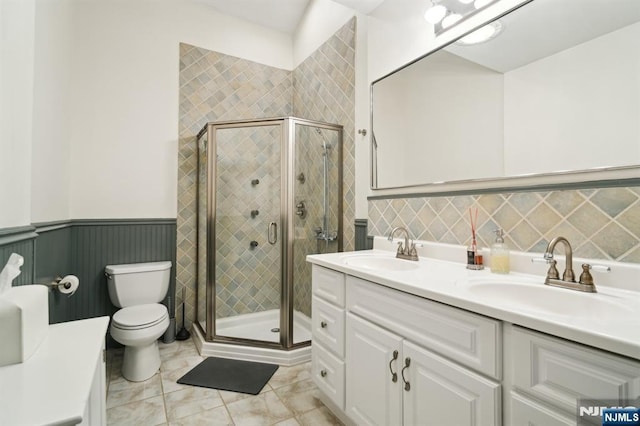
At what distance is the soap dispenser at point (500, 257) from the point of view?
51.5 inches

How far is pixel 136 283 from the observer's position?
2.37 metres

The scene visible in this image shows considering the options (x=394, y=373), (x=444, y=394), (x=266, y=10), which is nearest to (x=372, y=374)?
(x=394, y=373)

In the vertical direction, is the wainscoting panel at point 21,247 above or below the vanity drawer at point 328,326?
above

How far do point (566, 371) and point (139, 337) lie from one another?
7.31 feet

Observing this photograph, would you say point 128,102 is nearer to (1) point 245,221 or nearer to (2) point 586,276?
(1) point 245,221

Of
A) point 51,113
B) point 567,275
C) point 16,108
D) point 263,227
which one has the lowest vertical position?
point 567,275

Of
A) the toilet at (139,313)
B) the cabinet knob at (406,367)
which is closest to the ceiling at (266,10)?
the toilet at (139,313)

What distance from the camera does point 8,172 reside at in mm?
1177

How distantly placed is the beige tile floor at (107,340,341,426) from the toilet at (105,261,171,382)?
102 mm

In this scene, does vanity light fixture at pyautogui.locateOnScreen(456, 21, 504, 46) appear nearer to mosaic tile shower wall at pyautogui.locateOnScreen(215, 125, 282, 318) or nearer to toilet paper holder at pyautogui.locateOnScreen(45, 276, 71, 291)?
mosaic tile shower wall at pyautogui.locateOnScreen(215, 125, 282, 318)

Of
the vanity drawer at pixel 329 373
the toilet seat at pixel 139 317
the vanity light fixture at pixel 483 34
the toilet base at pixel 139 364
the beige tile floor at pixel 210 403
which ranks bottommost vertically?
the beige tile floor at pixel 210 403

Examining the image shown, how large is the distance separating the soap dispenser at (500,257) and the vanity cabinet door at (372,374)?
560 mm

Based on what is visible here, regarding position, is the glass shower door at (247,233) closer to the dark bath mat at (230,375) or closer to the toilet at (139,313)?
the dark bath mat at (230,375)

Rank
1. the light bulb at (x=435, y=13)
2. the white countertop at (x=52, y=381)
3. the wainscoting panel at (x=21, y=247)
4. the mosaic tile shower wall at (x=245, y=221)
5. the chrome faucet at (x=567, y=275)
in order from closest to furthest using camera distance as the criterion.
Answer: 1. the white countertop at (x=52, y=381)
2. the chrome faucet at (x=567, y=275)
3. the wainscoting panel at (x=21, y=247)
4. the light bulb at (x=435, y=13)
5. the mosaic tile shower wall at (x=245, y=221)
